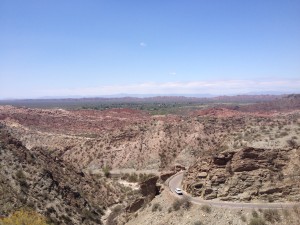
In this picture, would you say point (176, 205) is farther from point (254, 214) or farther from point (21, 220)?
point (21, 220)

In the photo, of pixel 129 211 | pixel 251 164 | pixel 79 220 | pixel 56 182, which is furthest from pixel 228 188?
pixel 56 182

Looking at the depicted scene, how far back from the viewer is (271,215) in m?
25.9

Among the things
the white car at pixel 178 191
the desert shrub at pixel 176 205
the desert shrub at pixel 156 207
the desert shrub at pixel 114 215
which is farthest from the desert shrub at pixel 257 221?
the desert shrub at pixel 114 215

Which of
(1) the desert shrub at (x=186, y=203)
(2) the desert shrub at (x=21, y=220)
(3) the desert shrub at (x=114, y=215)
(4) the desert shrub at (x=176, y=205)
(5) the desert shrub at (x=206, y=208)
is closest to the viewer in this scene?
(2) the desert shrub at (x=21, y=220)

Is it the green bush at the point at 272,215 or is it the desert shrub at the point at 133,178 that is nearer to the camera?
the green bush at the point at 272,215

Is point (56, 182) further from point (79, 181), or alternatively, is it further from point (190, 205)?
point (190, 205)

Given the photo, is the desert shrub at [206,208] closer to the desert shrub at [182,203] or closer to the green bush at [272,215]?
the desert shrub at [182,203]

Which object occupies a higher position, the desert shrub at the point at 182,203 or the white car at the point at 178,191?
the white car at the point at 178,191

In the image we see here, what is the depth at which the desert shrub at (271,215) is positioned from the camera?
2566 cm

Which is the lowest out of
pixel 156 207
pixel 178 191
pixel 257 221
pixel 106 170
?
pixel 106 170

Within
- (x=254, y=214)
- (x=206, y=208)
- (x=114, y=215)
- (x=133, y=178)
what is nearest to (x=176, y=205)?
(x=206, y=208)

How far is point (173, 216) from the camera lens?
29.6 m

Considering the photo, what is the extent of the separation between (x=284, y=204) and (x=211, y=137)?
46.7 m

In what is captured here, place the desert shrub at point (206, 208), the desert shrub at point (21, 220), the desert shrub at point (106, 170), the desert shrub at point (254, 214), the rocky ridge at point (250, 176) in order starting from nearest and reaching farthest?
the desert shrub at point (254, 214), the desert shrub at point (21, 220), the desert shrub at point (206, 208), the rocky ridge at point (250, 176), the desert shrub at point (106, 170)
